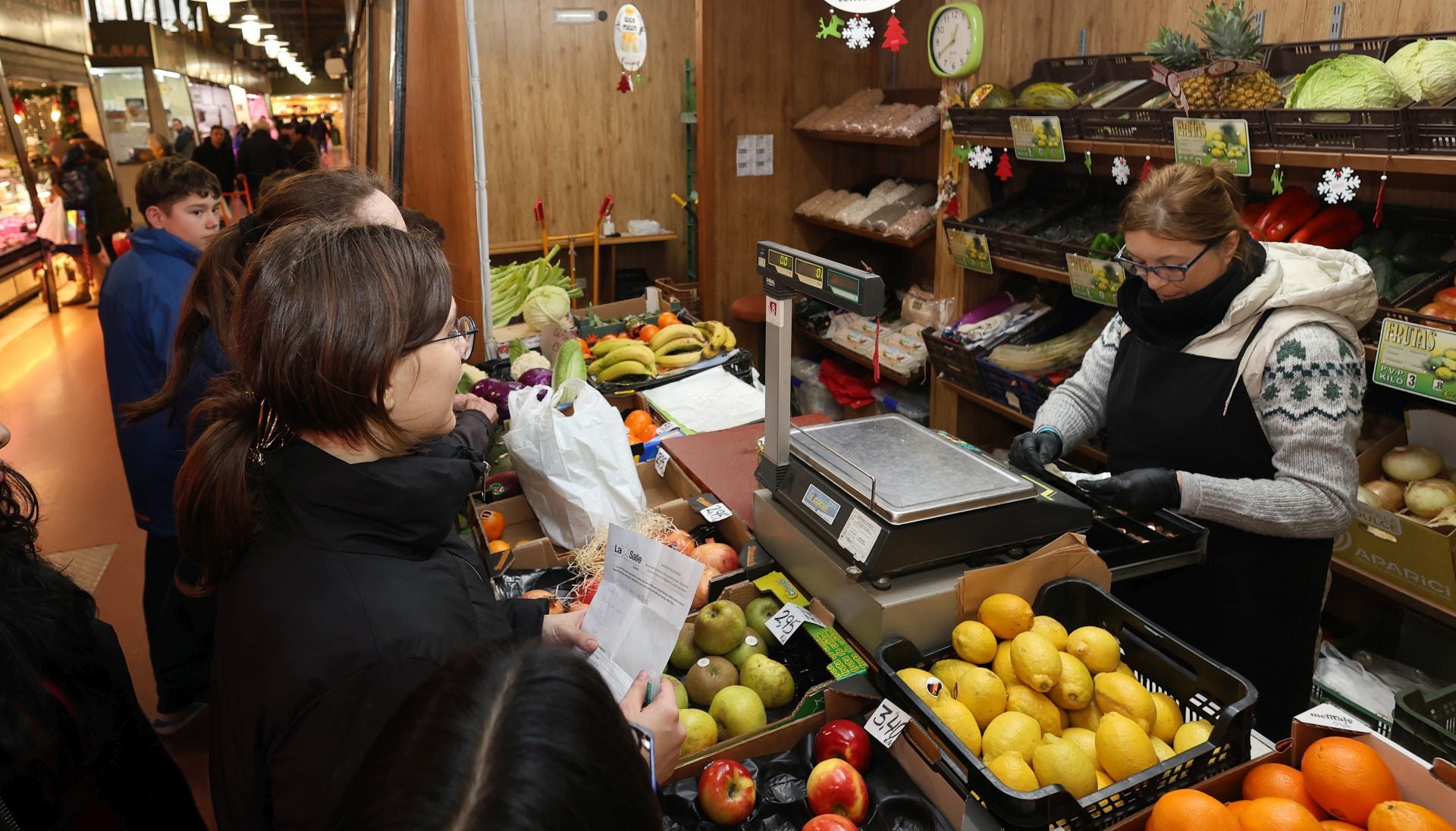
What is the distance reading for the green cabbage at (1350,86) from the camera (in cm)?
229

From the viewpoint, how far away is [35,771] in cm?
112

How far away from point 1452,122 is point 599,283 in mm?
6278

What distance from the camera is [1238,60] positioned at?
2.51 m

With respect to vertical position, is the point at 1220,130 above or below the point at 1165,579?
above

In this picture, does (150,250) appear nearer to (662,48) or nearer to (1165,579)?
(1165,579)

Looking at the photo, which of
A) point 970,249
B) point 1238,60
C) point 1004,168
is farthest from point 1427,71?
point 970,249

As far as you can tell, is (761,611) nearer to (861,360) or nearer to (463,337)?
(463,337)

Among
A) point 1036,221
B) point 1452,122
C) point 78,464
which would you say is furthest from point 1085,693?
point 78,464

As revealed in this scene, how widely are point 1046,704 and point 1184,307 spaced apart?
112 centimetres

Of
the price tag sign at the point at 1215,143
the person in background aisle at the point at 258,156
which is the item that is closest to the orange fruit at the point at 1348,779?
the price tag sign at the point at 1215,143

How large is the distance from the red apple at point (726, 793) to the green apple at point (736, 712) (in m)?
0.13

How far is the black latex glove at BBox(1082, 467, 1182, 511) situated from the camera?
1.96 meters

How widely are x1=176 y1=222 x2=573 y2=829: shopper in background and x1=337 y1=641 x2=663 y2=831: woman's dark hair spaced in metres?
0.38

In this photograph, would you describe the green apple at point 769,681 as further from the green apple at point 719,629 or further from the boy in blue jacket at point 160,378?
the boy in blue jacket at point 160,378
